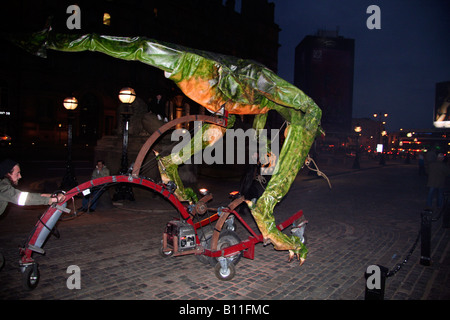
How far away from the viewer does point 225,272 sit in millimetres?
5090

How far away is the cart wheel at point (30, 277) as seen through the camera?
4383 mm

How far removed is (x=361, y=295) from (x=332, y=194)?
10467mm

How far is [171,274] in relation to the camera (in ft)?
17.2

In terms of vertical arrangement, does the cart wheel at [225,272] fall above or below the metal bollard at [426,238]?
below

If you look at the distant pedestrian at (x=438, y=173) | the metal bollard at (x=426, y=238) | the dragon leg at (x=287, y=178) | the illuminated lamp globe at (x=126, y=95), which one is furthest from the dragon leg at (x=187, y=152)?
the distant pedestrian at (x=438, y=173)

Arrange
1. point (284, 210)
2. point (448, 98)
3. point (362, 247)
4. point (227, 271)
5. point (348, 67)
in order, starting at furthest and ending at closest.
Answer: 1. point (348, 67)
2. point (448, 98)
3. point (284, 210)
4. point (362, 247)
5. point (227, 271)

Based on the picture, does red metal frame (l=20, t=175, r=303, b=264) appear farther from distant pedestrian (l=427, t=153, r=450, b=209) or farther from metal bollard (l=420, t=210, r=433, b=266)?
distant pedestrian (l=427, t=153, r=450, b=209)

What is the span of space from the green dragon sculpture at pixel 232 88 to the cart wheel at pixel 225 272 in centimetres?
78

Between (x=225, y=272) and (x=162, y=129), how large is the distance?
2.56 m

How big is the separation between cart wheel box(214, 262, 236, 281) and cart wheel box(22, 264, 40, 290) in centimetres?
267

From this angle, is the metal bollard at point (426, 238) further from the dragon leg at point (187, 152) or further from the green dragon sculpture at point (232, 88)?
the dragon leg at point (187, 152)

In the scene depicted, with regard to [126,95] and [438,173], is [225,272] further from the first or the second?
[438,173]
